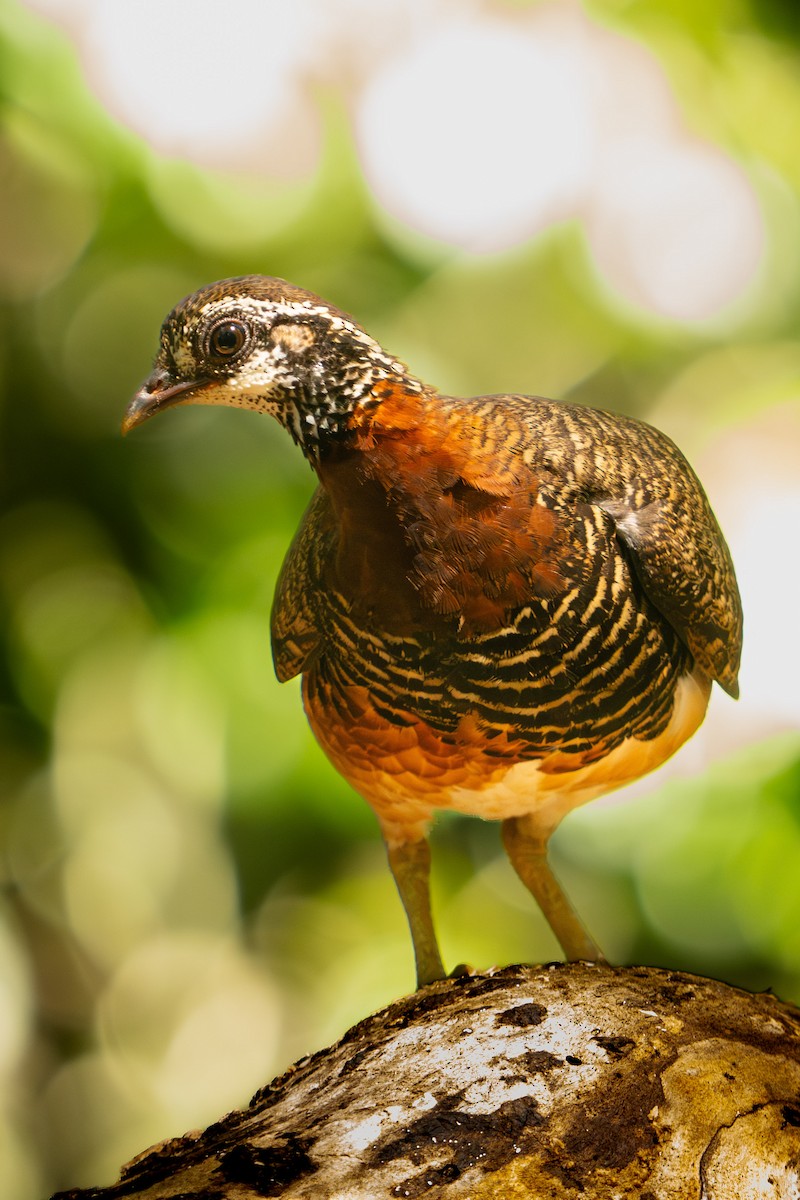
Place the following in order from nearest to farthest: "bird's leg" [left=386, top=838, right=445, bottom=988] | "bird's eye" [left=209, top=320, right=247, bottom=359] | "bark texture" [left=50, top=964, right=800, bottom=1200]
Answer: "bark texture" [left=50, top=964, right=800, bottom=1200]
"bird's eye" [left=209, top=320, right=247, bottom=359]
"bird's leg" [left=386, top=838, right=445, bottom=988]

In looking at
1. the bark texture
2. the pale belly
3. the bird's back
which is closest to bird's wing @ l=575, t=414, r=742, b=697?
the bird's back

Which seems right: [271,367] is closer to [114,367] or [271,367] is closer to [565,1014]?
[565,1014]

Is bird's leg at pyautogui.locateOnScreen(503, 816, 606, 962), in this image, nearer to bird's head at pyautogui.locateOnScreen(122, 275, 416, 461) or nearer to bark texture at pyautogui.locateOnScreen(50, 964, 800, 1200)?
bark texture at pyautogui.locateOnScreen(50, 964, 800, 1200)

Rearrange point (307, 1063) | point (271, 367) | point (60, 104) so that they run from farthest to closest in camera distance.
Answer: point (60, 104) → point (307, 1063) → point (271, 367)

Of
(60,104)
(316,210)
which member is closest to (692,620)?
(316,210)

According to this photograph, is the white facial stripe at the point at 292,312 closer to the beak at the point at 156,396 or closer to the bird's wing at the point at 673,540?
the beak at the point at 156,396

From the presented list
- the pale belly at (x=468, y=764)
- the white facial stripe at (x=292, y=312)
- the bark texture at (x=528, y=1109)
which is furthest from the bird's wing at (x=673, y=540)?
the bark texture at (x=528, y=1109)
